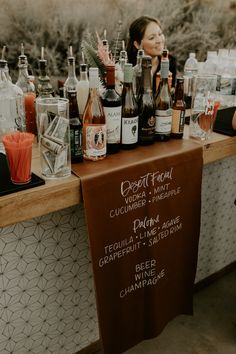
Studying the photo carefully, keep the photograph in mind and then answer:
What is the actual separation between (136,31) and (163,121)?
3.22 ft

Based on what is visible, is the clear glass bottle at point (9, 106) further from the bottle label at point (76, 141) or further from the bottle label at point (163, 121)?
the bottle label at point (163, 121)

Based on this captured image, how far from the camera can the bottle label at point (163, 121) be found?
59.7 inches

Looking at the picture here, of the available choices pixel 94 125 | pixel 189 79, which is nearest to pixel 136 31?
pixel 189 79

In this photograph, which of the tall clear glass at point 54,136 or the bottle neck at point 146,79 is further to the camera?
the bottle neck at point 146,79

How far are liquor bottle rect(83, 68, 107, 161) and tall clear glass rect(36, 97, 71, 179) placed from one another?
0.10 metres

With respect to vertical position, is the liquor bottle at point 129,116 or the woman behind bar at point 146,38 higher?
the woman behind bar at point 146,38

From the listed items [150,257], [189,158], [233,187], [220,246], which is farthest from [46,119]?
[220,246]

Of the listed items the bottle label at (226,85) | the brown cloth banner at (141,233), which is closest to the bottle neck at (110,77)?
the brown cloth banner at (141,233)

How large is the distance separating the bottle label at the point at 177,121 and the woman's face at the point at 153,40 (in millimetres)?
933

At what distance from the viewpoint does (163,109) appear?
5.07 ft

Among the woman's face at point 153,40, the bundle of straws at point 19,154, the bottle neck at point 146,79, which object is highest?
the woman's face at point 153,40

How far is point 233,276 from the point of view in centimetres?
248

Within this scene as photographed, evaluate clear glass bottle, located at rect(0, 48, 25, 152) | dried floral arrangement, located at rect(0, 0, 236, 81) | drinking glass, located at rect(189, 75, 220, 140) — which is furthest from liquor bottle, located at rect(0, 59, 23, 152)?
drinking glass, located at rect(189, 75, 220, 140)

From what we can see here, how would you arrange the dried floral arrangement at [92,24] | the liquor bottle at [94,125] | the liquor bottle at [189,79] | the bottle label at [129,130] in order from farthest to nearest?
1. the liquor bottle at [189,79]
2. the dried floral arrangement at [92,24]
3. the bottle label at [129,130]
4. the liquor bottle at [94,125]
